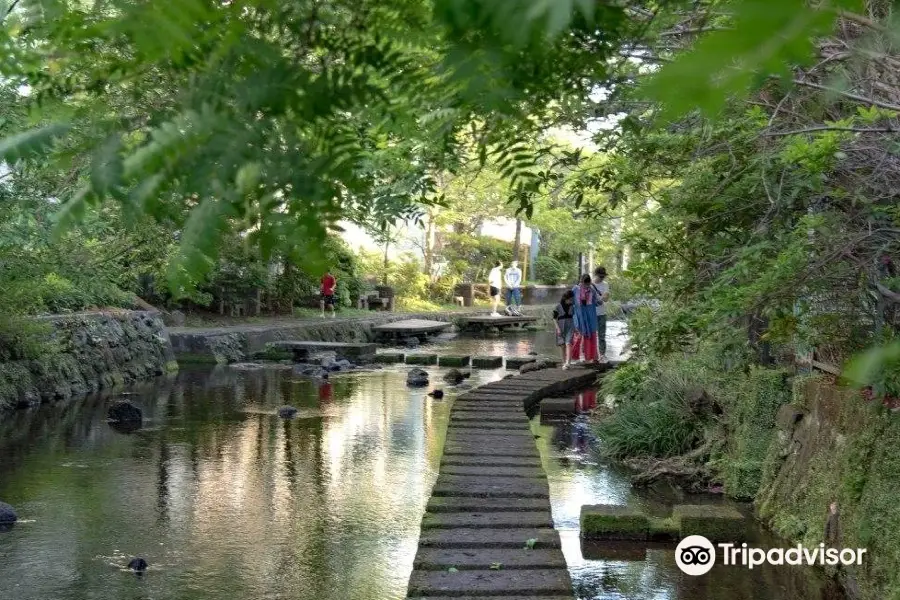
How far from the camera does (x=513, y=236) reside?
47344mm

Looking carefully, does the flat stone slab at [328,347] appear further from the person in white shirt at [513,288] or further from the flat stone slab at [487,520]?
the flat stone slab at [487,520]

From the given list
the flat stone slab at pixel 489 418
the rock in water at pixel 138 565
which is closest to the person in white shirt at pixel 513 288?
the flat stone slab at pixel 489 418

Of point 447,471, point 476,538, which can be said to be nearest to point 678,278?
point 447,471

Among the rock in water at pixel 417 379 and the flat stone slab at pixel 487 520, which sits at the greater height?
the rock in water at pixel 417 379

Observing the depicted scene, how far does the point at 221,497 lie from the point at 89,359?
8.97m

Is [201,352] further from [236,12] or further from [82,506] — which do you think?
[236,12]

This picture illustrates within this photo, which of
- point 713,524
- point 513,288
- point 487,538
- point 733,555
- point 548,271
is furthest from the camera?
point 548,271

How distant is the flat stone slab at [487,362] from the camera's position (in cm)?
2162

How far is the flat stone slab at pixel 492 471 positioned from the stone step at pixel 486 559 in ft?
6.44

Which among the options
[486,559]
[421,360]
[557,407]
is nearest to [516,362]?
[421,360]

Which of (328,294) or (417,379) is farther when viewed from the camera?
(328,294)

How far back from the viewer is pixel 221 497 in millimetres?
10375

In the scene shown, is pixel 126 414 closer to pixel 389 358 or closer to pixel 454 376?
pixel 454 376

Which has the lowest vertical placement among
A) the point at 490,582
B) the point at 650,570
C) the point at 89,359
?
the point at 650,570
